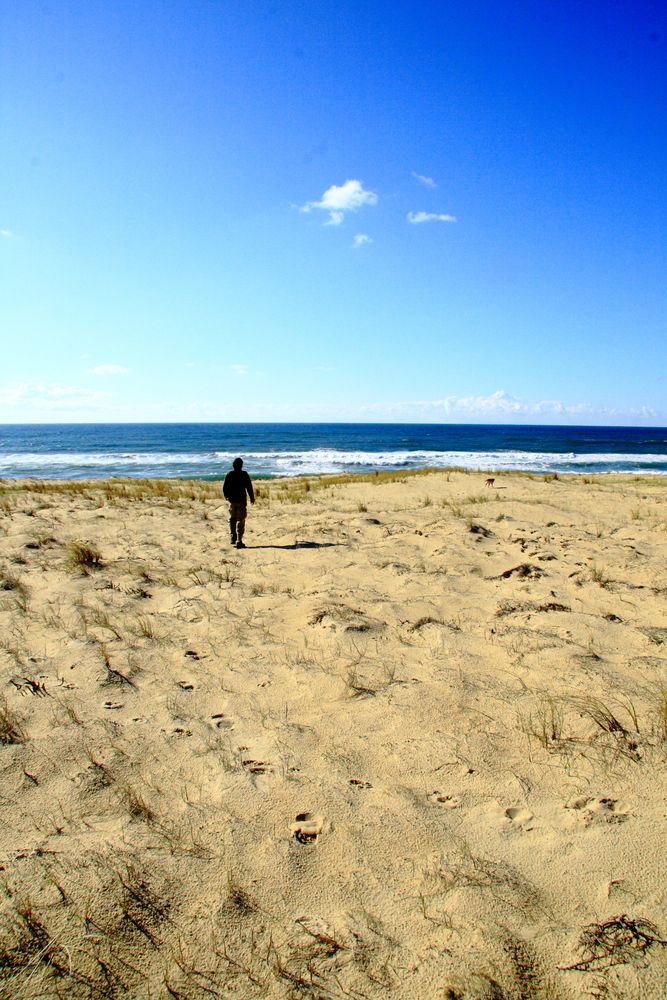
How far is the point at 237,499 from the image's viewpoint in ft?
31.2

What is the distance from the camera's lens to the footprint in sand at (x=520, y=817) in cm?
277

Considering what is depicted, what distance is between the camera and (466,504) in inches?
514

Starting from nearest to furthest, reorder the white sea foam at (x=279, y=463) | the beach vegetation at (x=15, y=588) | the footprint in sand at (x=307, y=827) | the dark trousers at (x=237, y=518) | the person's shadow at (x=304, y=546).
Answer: the footprint in sand at (x=307, y=827), the beach vegetation at (x=15, y=588), the person's shadow at (x=304, y=546), the dark trousers at (x=237, y=518), the white sea foam at (x=279, y=463)

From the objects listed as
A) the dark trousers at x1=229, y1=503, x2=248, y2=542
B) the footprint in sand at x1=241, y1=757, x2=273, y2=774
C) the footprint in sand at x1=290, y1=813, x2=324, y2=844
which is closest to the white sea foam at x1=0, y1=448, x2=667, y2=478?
the dark trousers at x1=229, y1=503, x2=248, y2=542

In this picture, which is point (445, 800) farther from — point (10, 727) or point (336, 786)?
point (10, 727)

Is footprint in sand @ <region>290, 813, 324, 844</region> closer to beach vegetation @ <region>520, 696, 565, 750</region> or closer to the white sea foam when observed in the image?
beach vegetation @ <region>520, 696, 565, 750</region>

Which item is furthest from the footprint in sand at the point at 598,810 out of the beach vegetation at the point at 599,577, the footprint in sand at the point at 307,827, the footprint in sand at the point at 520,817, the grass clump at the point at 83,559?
the grass clump at the point at 83,559

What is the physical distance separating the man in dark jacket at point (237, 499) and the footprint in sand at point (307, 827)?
6.85 m

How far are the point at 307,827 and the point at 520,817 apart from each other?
1207mm

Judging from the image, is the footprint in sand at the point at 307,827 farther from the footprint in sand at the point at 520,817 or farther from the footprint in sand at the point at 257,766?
the footprint in sand at the point at 520,817

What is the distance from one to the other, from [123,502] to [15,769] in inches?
476

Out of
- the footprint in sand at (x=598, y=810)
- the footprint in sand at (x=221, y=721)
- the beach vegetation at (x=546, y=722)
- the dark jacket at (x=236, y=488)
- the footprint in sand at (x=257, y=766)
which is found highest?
the dark jacket at (x=236, y=488)

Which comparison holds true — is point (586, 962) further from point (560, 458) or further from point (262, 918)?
point (560, 458)

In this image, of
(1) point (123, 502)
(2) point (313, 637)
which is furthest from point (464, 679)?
(1) point (123, 502)
